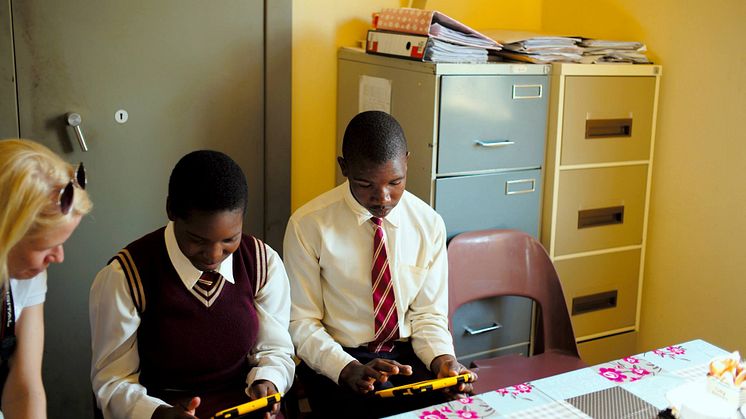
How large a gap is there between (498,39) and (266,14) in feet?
2.76

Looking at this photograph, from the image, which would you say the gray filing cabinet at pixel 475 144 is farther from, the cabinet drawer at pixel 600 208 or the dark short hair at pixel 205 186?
the dark short hair at pixel 205 186

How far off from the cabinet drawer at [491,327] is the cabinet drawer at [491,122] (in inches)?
19.2

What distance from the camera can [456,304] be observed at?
2.40 m

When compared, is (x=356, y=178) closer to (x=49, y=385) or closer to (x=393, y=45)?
(x=393, y=45)

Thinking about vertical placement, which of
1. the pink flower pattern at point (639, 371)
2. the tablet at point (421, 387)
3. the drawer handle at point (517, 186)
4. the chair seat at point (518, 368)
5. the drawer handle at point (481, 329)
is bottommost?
the chair seat at point (518, 368)

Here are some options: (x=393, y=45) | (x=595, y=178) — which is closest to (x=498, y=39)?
(x=393, y=45)

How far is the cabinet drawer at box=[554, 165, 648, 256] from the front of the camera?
8.83 feet

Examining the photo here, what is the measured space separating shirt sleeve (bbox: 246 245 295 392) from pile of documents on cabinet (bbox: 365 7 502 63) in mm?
940

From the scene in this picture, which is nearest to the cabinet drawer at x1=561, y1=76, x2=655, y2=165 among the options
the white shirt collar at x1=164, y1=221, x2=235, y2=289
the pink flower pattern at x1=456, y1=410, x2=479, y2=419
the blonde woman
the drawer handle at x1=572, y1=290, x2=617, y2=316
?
the drawer handle at x1=572, y1=290, x2=617, y2=316

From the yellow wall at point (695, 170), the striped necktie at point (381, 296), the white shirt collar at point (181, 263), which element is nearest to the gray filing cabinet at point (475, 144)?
the striped necktie at point (381, 296)

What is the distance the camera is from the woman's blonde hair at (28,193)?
4.31ft

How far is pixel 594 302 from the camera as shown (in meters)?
2.84

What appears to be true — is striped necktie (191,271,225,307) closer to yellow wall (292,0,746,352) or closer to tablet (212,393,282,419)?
tablet (212,393,282,419)

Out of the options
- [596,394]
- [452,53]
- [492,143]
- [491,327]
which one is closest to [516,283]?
[491,327]
